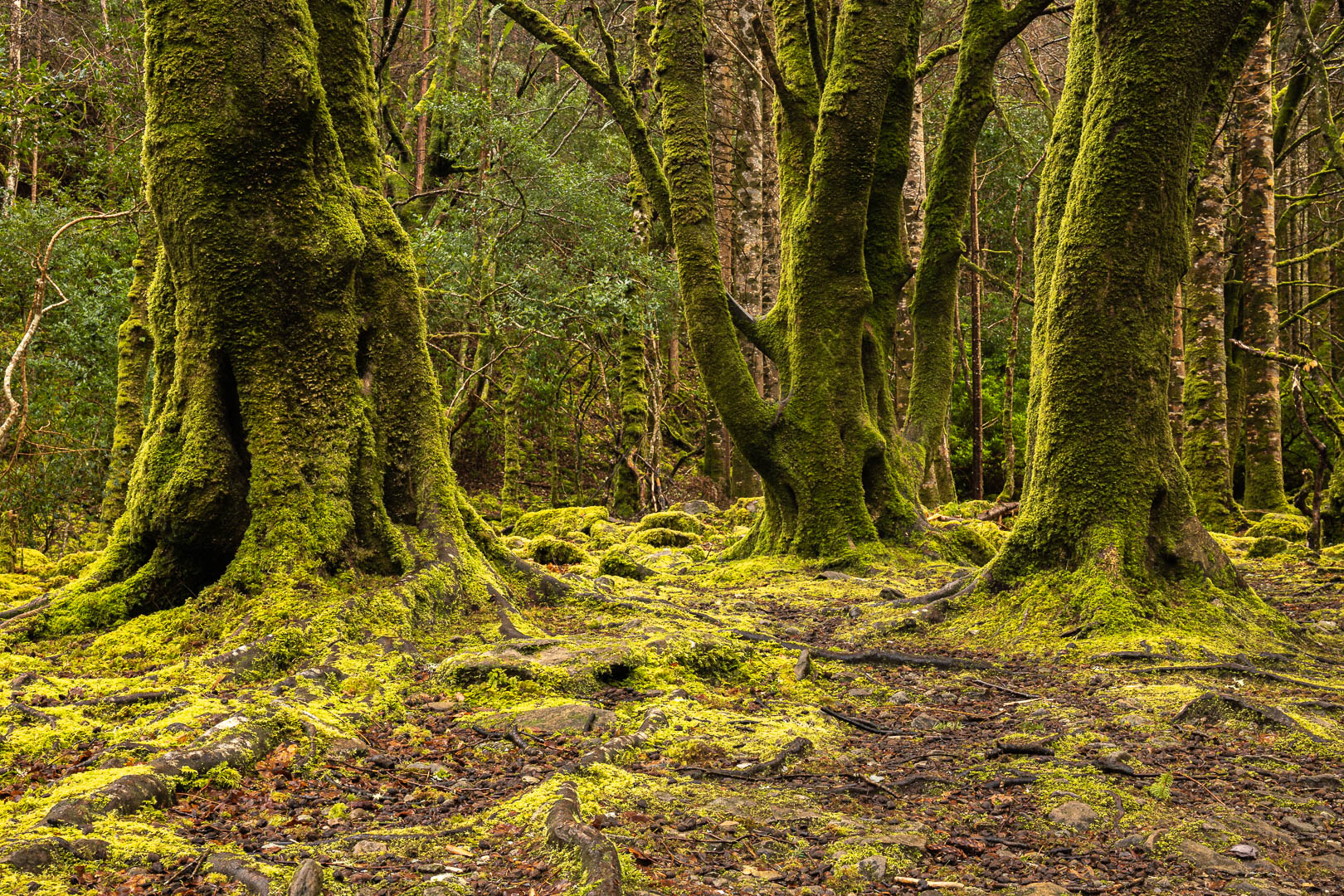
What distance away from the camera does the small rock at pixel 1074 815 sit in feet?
10.1

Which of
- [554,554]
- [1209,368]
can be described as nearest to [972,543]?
[554,554]

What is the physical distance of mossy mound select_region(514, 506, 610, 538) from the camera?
42.7ft

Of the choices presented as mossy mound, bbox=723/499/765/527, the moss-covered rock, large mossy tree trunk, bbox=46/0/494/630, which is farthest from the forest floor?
mossy mound, bbox=723/499/765/527

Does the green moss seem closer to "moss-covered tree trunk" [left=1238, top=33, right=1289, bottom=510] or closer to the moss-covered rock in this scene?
the moss-covered rock

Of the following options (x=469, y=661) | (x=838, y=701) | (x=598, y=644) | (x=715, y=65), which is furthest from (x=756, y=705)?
(x=715, y=65)

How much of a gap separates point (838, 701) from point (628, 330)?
402 inches

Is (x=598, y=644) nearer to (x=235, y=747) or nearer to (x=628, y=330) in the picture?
(x=235, y=747)

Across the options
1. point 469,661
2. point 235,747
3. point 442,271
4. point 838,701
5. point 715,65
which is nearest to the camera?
point 235,747

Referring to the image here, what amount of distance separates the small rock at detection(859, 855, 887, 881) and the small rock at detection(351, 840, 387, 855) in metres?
1.48

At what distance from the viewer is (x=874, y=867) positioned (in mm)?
2670

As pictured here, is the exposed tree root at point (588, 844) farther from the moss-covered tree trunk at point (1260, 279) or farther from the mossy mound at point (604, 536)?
the moss-covered tree trunk at point (1260, 279)

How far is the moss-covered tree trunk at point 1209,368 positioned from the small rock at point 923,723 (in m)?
9.02

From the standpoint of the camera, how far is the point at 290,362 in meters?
4.83

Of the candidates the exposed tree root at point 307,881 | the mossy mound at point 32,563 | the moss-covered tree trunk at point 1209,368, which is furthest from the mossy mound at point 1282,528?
the mossy mound at point 32,563
